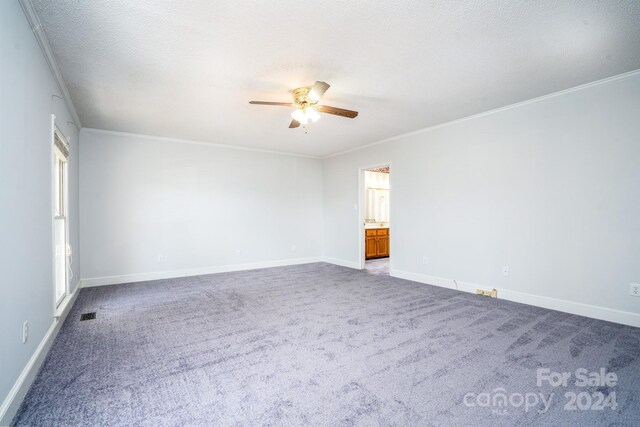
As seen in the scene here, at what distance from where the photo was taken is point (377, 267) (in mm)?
6559

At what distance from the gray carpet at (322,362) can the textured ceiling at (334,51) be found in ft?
8.29

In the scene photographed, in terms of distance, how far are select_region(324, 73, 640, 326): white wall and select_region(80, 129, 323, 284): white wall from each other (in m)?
2.56

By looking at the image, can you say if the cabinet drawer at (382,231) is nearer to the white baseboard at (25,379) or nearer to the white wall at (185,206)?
the white wall at (185,206)

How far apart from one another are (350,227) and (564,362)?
14.7 ft

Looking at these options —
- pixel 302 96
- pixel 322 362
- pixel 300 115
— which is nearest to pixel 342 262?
pixel 300 115

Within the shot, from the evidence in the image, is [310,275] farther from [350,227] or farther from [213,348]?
[213,348]

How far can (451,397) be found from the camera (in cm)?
189

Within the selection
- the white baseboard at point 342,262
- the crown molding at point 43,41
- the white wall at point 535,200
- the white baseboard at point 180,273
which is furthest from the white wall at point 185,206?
the white wall at point 535,200

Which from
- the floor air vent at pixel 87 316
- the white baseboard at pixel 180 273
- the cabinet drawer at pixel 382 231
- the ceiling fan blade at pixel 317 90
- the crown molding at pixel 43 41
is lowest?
the floor air vent at pixel 87 316

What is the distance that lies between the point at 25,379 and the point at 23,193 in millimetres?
1195

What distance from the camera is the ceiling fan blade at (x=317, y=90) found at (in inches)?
A: 106

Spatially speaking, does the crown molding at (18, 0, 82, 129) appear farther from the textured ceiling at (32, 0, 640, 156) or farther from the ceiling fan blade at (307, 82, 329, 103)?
the ceiling fan blade at (307, 82, 329, 103)

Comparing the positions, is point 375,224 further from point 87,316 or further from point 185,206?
point 87,316

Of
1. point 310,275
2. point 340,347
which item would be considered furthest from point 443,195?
point 340,347
